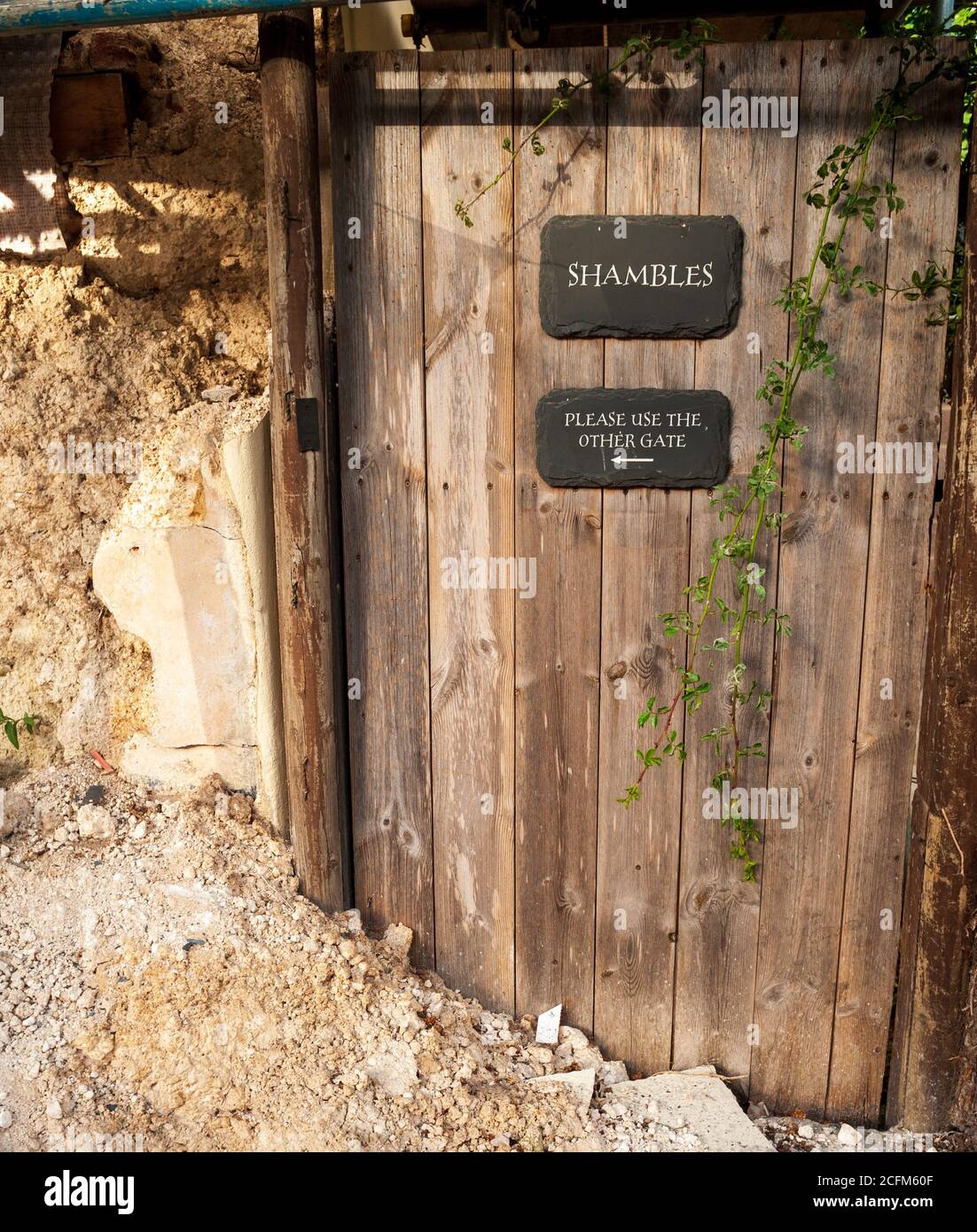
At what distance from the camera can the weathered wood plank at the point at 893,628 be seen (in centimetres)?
218

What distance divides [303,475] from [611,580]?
778mm

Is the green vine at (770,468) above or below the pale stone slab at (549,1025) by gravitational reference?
above

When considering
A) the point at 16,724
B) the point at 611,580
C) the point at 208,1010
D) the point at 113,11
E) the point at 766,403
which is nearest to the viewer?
the point at 113,11

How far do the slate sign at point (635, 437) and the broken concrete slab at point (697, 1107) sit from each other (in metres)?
1.52

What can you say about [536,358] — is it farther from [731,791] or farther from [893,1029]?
[893,1029]

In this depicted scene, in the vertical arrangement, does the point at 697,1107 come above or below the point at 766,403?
below

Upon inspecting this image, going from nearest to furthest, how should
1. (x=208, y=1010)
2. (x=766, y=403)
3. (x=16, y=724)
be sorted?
1. (x=208, y=1010)
2. (x=766, y=403)
3. (x=16, y=724)

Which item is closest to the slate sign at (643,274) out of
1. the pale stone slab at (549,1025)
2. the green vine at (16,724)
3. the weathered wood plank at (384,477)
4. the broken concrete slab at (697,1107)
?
the weathered wood plank at (384,477)

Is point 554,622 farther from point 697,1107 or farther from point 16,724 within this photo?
point 16,724

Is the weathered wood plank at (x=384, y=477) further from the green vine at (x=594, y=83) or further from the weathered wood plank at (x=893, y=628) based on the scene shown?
the weathered wood plank at (x=893, y=628)

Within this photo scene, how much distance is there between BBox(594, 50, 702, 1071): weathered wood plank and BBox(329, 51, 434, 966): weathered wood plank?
46cm

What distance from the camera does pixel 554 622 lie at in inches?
94.9

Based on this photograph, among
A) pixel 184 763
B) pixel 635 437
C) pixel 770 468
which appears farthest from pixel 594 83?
pixel 184 763

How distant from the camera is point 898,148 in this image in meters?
2.17
